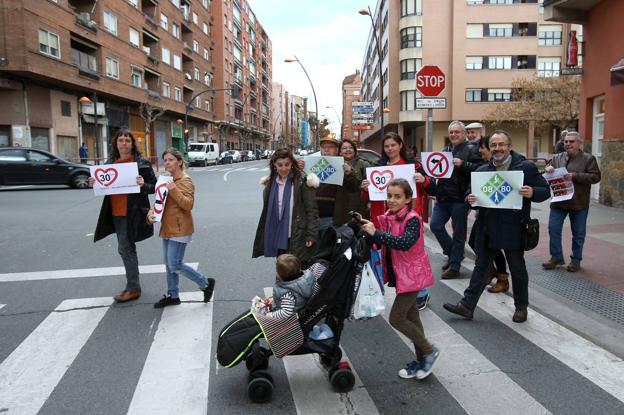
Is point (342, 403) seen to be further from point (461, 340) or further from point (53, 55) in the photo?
point (53, 55)

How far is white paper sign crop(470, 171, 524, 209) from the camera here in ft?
14.8

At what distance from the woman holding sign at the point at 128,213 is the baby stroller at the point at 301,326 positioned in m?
2.50

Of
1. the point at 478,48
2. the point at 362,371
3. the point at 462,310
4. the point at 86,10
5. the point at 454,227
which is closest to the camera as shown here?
the point at 362,371

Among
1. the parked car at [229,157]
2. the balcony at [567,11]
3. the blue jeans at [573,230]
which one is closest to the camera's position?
the blue jeans at [573,230]

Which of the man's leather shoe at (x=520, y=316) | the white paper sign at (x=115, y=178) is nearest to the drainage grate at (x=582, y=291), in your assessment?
the man's leather shoe at (x=520, y=316)

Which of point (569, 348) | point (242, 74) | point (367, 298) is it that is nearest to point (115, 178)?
point (367, 298)

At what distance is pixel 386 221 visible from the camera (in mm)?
3799

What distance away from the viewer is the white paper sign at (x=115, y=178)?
17.2 feet

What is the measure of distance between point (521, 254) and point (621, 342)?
1.08 metres

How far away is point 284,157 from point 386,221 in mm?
1275

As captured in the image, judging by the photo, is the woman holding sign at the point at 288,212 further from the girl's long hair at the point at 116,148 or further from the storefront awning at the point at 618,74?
the storefront awning at the point at 618,74

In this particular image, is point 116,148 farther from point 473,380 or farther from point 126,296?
point 473,380

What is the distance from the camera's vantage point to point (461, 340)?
4.35 meters

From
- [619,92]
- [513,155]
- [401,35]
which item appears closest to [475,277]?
[513,155]
